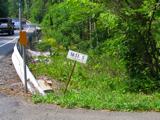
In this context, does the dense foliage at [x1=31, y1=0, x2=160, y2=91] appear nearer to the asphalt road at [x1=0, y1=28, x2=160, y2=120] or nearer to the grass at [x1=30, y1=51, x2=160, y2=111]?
the grass at [x1=30, y1=51, x2=160, y2=111]

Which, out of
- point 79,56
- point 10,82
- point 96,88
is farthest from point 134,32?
point 10,82

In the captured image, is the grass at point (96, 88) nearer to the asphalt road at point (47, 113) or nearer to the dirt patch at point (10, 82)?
the asphalt road at point (47, 113)

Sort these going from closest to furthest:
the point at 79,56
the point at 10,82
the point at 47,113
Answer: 1. the point at 47,113
2. the point at 79,56
3. the point at 10,82

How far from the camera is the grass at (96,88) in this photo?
33.7ft

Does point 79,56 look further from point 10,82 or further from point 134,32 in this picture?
point 10,82

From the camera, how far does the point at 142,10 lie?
1353 cm

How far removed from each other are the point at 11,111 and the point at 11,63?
41.9ft

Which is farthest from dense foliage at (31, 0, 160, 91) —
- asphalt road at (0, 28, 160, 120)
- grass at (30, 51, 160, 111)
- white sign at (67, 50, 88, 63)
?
asphalt road at (0, 28, 160, 120)

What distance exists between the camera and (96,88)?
565 inches

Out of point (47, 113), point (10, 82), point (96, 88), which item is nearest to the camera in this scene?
point (47, 113)

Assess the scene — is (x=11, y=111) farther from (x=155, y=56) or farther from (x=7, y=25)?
(x=7, y=25)

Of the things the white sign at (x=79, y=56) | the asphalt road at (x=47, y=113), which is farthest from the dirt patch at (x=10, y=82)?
the white sign at (x=79, y=56)

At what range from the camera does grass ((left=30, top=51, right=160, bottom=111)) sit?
33.7ft

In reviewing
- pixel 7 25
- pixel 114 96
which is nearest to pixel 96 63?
pixel 114 96
